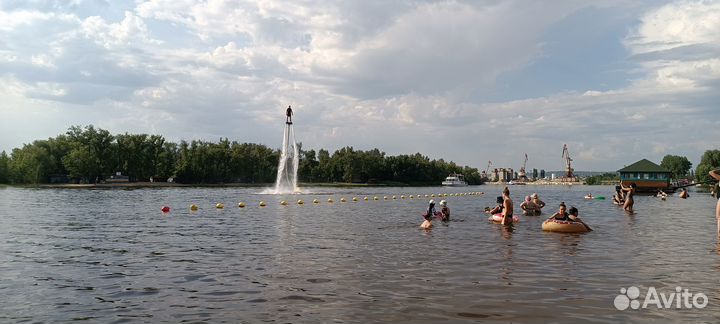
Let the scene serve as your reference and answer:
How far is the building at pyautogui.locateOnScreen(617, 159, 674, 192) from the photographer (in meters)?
90.2

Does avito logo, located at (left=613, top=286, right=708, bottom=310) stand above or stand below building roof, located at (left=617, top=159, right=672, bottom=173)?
below

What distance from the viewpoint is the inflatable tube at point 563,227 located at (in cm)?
2928

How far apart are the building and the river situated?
64.8 metres

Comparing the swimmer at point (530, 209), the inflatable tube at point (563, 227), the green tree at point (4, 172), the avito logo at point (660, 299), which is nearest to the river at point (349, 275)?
the avito logo at point (660, 299)

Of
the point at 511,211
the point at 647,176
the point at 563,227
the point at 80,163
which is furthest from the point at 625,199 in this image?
the point at 80,163

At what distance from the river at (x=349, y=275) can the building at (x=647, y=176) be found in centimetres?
6476

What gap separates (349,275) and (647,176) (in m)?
88.0

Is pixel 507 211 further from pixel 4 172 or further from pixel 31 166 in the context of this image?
pixel 4 172

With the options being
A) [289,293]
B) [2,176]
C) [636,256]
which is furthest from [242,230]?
[2,176]

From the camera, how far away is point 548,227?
29.9 m

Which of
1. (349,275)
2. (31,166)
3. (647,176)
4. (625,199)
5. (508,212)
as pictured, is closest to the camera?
(349,275)

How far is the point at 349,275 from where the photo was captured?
17.0 metres

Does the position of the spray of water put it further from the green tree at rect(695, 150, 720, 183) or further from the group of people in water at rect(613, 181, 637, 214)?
the green tree at rect(695, 150, 720, 183)

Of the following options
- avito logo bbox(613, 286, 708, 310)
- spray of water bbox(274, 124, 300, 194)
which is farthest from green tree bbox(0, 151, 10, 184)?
avito logo bbox(613, 286, 708, 310)
